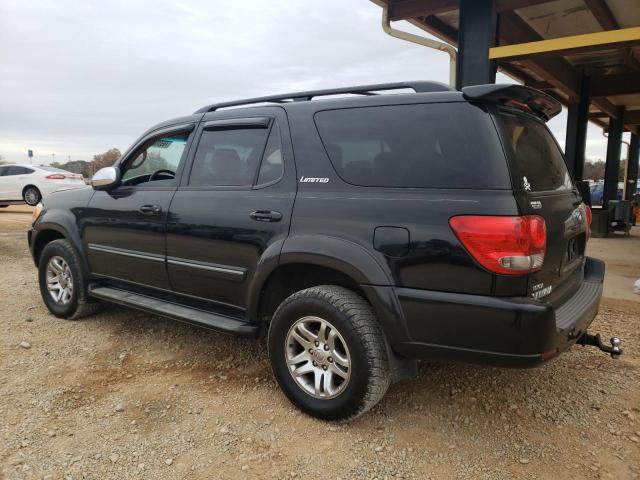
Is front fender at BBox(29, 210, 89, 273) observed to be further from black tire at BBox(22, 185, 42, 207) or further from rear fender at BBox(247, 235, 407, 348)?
black tire at BBox(22, 185, 42, 207)

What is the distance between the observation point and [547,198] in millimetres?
2535

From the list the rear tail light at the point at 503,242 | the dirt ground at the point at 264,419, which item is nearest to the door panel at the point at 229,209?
the dirt ground at the point at 264,419

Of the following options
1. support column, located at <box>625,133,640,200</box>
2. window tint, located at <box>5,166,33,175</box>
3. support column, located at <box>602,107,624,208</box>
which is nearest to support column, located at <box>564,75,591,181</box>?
support column, located at <box>602,107,624,208</box>

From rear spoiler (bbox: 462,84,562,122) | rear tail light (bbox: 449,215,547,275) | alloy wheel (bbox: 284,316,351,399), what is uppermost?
rear spoiler (bbox: 462,84,562,122)

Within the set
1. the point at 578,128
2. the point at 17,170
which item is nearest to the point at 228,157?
the point at 578,128

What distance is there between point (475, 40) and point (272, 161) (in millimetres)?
4110

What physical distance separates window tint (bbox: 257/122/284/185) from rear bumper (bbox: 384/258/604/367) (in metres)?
1.12

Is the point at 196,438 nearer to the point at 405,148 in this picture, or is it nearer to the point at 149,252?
the point at 149,252

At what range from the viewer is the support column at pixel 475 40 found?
230 inches

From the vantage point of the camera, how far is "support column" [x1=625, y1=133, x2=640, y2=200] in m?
18.2

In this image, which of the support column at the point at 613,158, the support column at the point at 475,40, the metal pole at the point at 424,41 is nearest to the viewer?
the support column at the point at 475,40

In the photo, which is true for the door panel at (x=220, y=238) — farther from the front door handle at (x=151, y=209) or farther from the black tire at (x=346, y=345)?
the black tire at (x=346, y=345)

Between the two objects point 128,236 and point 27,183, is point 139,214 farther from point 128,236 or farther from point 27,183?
point 27,183

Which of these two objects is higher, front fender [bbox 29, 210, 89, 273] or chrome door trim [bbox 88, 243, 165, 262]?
front fender [bbox 29, 210, 89, 273]
